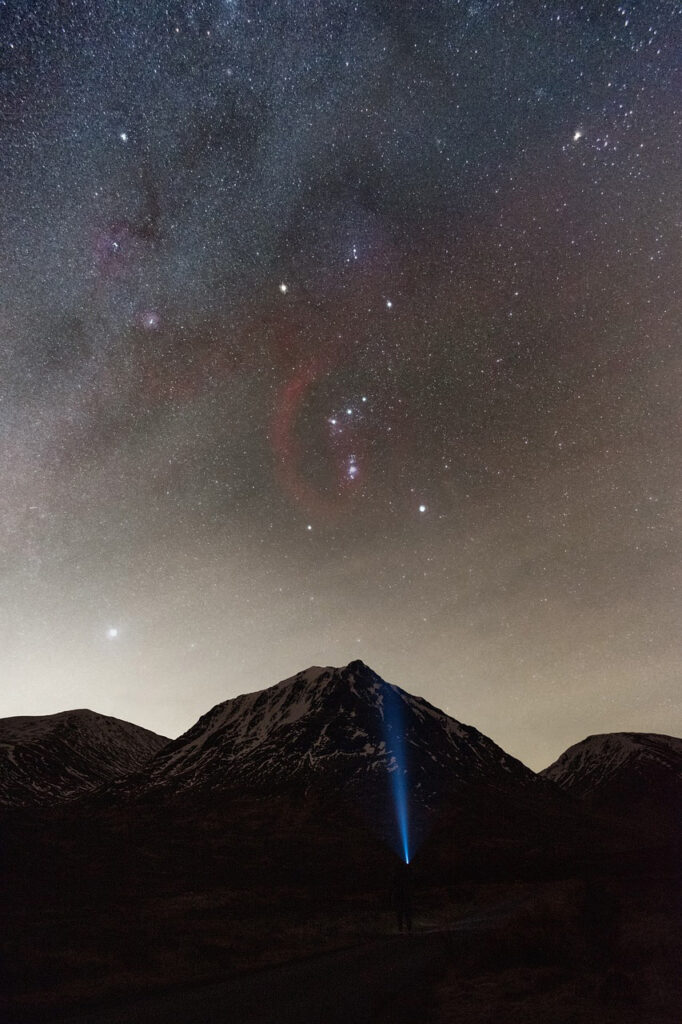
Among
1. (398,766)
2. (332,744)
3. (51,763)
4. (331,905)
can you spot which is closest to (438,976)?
(331,905)

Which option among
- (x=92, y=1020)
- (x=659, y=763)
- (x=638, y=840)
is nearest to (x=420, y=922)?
(x=92, y=1020)

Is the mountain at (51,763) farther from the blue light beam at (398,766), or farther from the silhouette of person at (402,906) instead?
the silhouette of person at (402,906)

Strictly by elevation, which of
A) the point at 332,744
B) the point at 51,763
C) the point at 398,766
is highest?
the point at 51,763

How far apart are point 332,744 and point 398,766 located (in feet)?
63.3

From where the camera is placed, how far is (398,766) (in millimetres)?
135125

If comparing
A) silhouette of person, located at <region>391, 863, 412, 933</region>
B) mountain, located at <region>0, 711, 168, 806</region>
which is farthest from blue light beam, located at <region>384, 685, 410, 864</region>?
mountain, located at <region>0, 711, 168, 806</region>

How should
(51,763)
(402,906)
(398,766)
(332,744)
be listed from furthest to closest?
(51,763) < (332,744) < (398,766) < (402,906)

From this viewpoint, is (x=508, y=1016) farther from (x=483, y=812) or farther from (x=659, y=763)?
(x=659, y=763)

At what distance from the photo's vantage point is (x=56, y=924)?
41719 millimetres

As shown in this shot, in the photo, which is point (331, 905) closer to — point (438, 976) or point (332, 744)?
point (438, 976)

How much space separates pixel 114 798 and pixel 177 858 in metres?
70.2

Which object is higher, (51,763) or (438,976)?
(51,763)

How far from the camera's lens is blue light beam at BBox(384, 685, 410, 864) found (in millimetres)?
100912

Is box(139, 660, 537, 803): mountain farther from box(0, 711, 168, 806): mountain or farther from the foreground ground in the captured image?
the foreground ground
